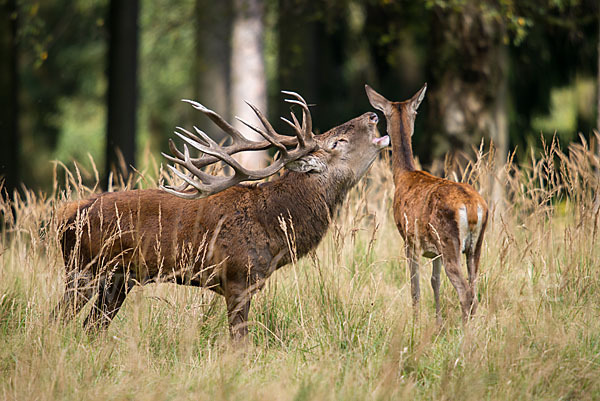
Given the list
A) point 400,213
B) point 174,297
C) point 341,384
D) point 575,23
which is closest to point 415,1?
point 575,23

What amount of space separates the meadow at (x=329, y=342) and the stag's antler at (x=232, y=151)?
627 mm

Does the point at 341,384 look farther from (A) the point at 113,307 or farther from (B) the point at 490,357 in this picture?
(A) the point at 113,307

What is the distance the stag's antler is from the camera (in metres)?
4.71

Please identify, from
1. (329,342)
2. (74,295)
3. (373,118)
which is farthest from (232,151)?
(329,342)

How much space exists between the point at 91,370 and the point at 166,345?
1.83ft

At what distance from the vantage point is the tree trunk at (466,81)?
8.95 metres

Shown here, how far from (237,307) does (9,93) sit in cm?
791

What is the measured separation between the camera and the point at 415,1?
32.8ft

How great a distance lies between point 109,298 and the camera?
196 inches

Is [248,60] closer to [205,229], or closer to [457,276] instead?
[205,229]

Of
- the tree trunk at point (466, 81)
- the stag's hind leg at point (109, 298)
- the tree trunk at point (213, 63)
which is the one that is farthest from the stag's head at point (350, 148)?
the tree trunk at point (213, 63)

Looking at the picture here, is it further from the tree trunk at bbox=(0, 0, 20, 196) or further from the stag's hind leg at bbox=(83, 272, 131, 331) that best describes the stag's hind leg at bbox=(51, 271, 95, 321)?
the tree trunk at bbox=(0, 0, 20, 196)

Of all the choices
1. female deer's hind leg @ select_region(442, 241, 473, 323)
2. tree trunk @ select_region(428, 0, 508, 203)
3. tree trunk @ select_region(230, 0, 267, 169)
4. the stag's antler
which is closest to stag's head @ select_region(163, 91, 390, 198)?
the stag's antler

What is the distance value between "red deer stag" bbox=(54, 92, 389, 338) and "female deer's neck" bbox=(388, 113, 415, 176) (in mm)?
585
